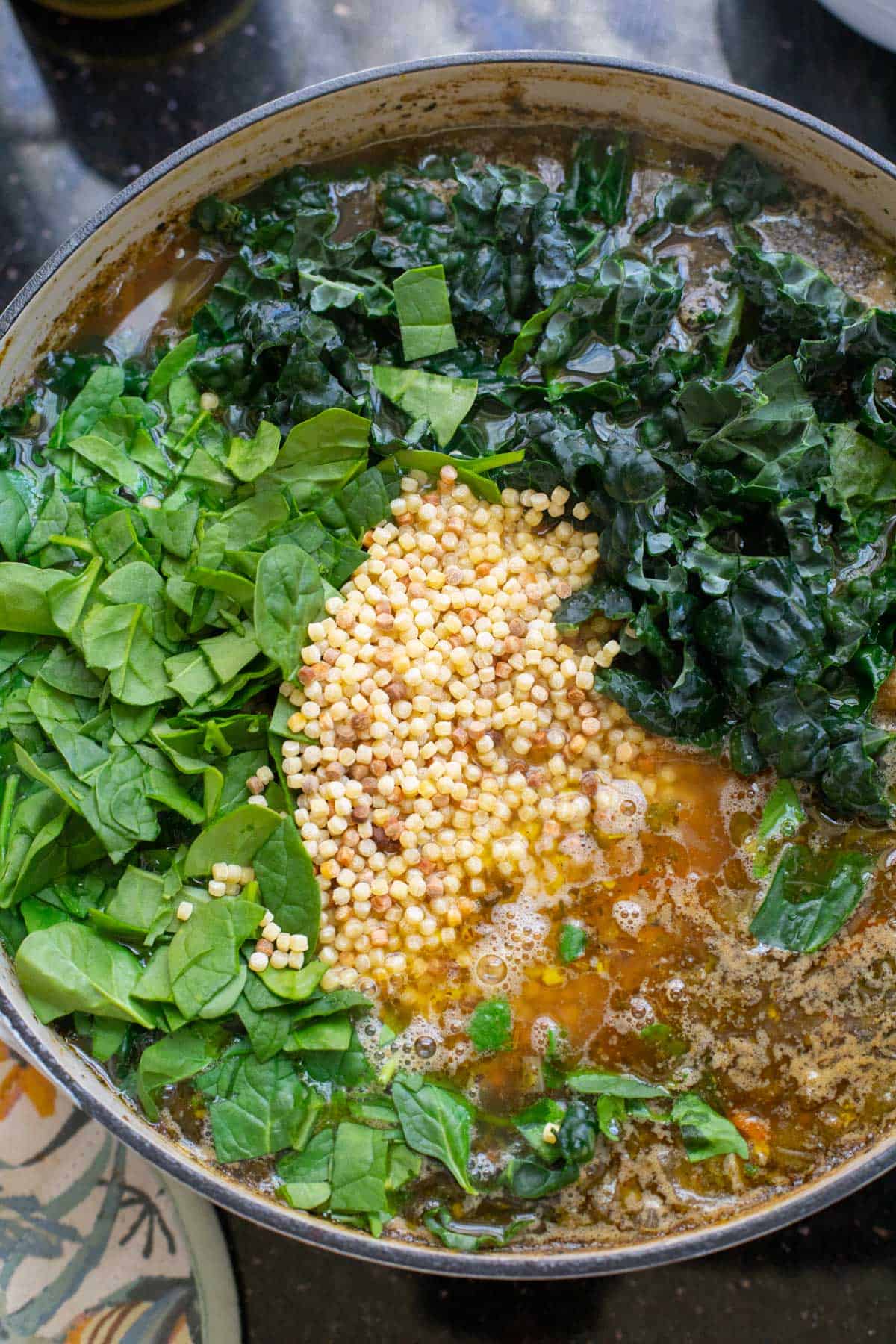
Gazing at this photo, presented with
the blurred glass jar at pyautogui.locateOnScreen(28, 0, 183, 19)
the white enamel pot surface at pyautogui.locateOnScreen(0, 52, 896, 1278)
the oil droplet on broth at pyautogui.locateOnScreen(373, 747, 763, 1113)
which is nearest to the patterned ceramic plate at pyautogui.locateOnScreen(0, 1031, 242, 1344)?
the white enamel pot surface at pyautogui.locateOnScreen(0, 52, 896, 1278)

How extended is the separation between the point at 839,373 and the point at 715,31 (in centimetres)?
85

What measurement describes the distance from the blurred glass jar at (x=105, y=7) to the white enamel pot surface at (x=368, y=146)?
1.75 ft

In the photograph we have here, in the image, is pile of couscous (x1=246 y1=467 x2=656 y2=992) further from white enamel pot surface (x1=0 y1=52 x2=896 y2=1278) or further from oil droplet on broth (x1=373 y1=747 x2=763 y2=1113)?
white enamel pot surface (x1=0 y1=52 x2=896 y2=1278)

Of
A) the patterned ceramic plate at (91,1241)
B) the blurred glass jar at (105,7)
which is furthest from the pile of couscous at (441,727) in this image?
the blurred glass jar at (105,7)

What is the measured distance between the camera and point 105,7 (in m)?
2.12

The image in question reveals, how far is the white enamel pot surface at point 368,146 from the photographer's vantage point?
1556 mm

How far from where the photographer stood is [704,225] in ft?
6.26

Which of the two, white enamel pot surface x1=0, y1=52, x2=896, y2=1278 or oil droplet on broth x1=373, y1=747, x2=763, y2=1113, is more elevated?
white enamel pot surface x1=0, y1=52, x2=896, y2=1278

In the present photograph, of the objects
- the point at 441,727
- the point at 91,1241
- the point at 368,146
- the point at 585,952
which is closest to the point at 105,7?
the point at 368,146

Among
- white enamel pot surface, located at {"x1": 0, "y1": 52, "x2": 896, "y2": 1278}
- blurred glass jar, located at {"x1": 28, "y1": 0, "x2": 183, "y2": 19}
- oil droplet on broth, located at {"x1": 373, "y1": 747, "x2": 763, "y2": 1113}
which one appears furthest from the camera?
blurred glass jar, located at {"x1": 28, "y1": 0, "x2": 183, "y2": 19}

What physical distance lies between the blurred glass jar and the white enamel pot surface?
0.53 metres

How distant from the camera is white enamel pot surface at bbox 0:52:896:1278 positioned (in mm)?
1556

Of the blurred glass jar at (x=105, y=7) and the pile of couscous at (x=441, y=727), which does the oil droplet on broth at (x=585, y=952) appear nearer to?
the pile of couscous at (x=441, y=727)

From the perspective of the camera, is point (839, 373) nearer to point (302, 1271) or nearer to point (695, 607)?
point (695, 607)
